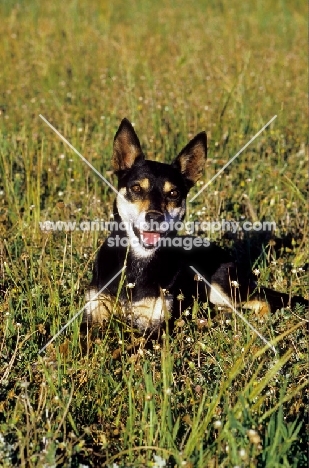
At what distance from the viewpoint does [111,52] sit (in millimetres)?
8938

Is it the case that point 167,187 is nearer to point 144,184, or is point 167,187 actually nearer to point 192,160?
point 144,184

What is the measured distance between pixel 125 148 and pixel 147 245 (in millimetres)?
757

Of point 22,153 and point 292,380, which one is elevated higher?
point 22,153

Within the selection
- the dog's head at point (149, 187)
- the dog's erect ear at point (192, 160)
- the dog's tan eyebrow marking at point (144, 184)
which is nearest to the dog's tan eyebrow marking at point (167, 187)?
the dog's head at point (149, 187)

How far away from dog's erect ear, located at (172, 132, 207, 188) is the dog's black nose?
638mm

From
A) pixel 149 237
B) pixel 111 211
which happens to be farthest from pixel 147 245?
pixel 111 211

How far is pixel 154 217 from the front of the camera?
382cm

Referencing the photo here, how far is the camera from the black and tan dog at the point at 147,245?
3900mm

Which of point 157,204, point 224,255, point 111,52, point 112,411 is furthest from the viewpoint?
point 111,52

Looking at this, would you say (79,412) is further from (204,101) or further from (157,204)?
(204,101)

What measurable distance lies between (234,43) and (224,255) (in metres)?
5.90

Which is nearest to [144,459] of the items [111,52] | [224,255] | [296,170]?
[224,255]

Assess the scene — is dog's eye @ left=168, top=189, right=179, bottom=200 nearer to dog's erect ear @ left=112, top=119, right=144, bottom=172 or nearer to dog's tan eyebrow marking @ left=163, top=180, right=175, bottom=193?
dog's tan eyebrow marking @ left=163, top=180, right=175, bottom=193

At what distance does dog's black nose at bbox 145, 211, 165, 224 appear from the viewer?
3.82 metres
